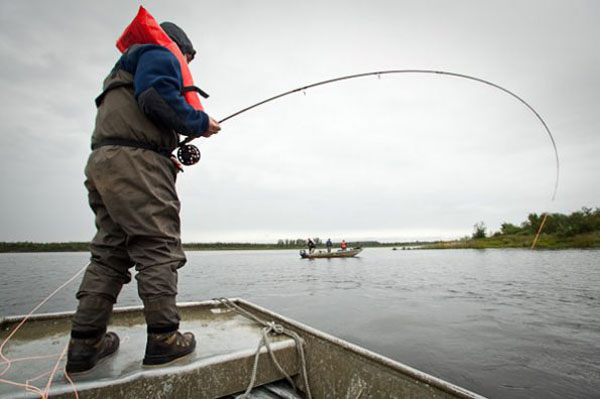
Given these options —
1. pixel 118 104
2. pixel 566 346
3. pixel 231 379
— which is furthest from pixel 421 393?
pixel 566 346

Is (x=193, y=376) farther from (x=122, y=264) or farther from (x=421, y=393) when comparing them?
(x=421, y=393)

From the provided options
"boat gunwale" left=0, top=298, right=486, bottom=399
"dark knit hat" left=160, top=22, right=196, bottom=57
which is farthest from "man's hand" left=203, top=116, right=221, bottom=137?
"boat gunwale" left=0, top=298, right=486, bottom=399

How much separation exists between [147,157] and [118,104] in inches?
15.4

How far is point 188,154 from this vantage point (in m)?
2.26

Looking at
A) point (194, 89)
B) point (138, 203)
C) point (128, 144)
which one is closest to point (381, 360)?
point (138, 203)

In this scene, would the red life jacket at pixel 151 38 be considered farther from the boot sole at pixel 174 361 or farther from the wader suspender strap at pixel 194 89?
the boot sole at pixel 174 361

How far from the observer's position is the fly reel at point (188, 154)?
224cm

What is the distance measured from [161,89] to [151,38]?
487mm

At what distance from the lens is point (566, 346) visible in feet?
14.8

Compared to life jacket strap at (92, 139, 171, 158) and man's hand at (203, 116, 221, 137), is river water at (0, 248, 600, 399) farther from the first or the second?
life jacket strap at (92, 139, 171, 158)

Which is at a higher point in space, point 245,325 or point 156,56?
point 156,56

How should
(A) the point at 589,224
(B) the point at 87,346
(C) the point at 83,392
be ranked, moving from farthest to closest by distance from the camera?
(A) the point at 589,224
(B) the point at 87,346
(C) the point at 83,392

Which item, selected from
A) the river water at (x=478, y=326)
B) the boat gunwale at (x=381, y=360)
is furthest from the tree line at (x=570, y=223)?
the boat gunwale at (x=381, y=360)

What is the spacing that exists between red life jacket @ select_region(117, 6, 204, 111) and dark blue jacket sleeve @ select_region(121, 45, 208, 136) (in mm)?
128
